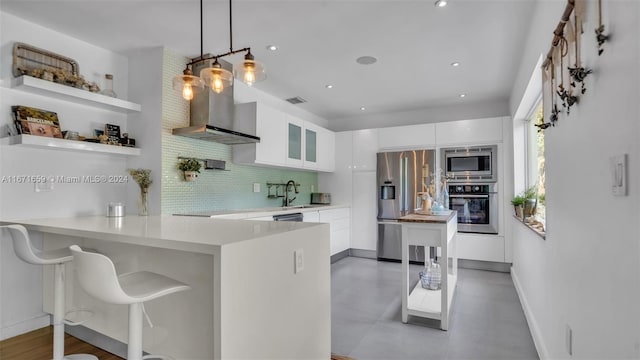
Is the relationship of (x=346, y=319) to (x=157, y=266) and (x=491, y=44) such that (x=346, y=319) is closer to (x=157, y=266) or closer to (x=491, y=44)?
(x=157, y=266)

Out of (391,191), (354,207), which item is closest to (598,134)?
(391,191)

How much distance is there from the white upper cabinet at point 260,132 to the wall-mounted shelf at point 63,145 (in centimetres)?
120

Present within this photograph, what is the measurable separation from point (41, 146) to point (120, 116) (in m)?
0.84

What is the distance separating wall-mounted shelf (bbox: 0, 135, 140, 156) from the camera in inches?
92.8

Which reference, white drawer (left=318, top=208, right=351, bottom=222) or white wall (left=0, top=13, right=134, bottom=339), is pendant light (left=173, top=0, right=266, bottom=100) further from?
white drawer (left=318, top=208, right=351, bottom=222)

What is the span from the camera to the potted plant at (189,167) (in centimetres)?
332

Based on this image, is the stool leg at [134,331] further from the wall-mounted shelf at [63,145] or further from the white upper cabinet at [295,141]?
the white upper cabinet at [295,141]

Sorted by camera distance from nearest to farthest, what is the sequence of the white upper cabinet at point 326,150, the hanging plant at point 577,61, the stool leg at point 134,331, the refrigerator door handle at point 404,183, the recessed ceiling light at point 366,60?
the hanging plant at point 577,61, the stool leg at point 134,331, the recessed ceiling light at point 366,60, the refrigerator door handle at point 404,183, the white upper cabinet at point 326,150

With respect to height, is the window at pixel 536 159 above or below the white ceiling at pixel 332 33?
below

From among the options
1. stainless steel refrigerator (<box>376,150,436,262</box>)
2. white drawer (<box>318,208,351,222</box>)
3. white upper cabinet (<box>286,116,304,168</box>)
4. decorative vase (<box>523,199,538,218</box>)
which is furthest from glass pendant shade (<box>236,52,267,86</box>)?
stainless steel refrigerator (<box>376,150,436,262</box>)

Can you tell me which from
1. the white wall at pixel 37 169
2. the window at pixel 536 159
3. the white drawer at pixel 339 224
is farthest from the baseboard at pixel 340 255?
the white wall at pixel 37 169

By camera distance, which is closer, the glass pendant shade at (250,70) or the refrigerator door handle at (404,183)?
the glass pendant shade at (250,70)

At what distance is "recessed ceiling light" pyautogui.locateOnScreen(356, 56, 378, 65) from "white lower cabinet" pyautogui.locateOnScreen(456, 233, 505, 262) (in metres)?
2.65

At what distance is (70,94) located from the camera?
2619mm
